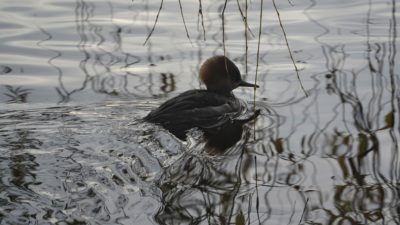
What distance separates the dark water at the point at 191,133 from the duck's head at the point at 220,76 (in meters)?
0.19

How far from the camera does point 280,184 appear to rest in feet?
19.4

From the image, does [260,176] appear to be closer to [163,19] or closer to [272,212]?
[272,212]

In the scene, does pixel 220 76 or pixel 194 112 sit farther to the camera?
pixel 220 76

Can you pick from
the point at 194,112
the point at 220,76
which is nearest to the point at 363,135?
the point at 194,112

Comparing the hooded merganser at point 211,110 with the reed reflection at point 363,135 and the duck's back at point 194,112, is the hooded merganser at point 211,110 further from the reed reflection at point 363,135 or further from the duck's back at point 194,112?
the reed reflection at point 363,135

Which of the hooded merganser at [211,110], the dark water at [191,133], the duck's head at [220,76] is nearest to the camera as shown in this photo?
the dark water at [191,133]

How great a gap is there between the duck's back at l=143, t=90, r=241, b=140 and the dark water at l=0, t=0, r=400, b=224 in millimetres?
174

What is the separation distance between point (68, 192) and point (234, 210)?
1.05m

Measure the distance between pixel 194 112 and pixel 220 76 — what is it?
0.82 m

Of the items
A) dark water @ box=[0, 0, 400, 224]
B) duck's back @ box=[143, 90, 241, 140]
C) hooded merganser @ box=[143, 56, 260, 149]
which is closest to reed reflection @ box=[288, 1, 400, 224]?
dark water @ box=[0, 0, 400, 224]

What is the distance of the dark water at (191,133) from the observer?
5.45 metres

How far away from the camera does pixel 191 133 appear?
7535mm

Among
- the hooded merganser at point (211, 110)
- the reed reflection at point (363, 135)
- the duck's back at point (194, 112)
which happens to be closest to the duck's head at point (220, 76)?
the hooded merganser at point (211, 110)

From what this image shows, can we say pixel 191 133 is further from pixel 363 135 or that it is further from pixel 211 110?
pixel 363 135
